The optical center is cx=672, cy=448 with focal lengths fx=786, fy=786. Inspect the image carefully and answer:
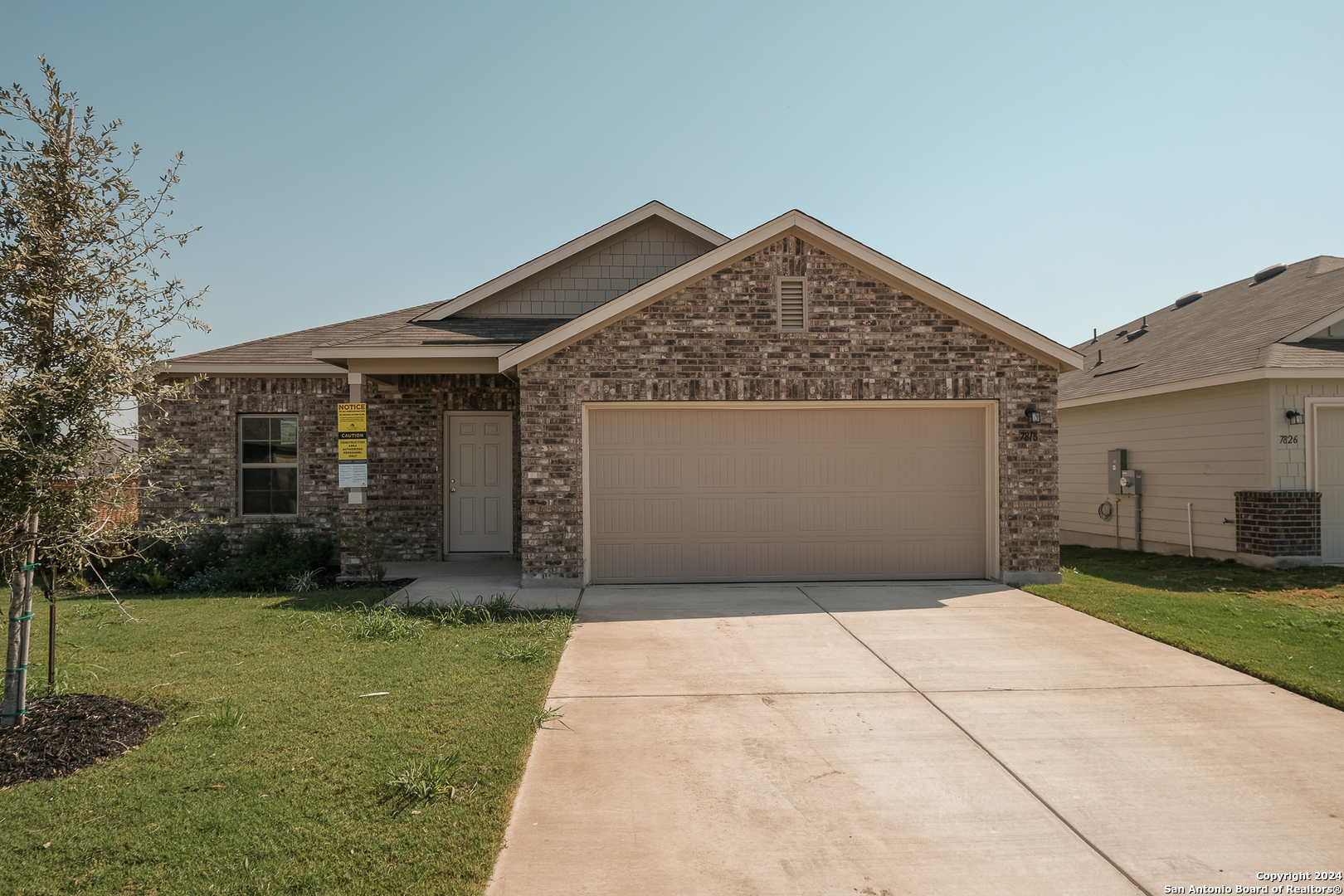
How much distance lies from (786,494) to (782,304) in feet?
7.92

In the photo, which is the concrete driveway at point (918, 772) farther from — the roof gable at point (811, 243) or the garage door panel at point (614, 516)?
the roof gable at point (811, 243)

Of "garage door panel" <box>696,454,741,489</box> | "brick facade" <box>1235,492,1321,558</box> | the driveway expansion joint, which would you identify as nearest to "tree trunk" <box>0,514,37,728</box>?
the driveway expansion joint

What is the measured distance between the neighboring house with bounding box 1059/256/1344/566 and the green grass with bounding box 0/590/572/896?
1049cm

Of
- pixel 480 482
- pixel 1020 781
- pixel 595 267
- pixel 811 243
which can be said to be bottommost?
pixel 1020 781

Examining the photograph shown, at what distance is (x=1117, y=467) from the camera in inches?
573

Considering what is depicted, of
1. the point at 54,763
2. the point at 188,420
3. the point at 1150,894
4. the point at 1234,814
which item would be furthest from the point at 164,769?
the point at 188,420

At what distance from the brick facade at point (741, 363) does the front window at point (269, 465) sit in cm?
457

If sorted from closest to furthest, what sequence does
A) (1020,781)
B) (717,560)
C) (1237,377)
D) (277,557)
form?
(1020,781), (717,560), (277,557), (1237,377)

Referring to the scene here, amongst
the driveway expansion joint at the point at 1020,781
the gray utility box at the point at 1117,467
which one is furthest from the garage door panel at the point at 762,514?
the gray utility box at the point at 1117,467

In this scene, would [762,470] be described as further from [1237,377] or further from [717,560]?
[1237,377]

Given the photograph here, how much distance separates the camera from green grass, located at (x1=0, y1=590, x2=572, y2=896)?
326cm

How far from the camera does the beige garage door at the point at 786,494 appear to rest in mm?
10078

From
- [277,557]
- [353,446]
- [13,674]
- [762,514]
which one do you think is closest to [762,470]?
[762,514]

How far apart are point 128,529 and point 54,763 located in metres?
1.39
